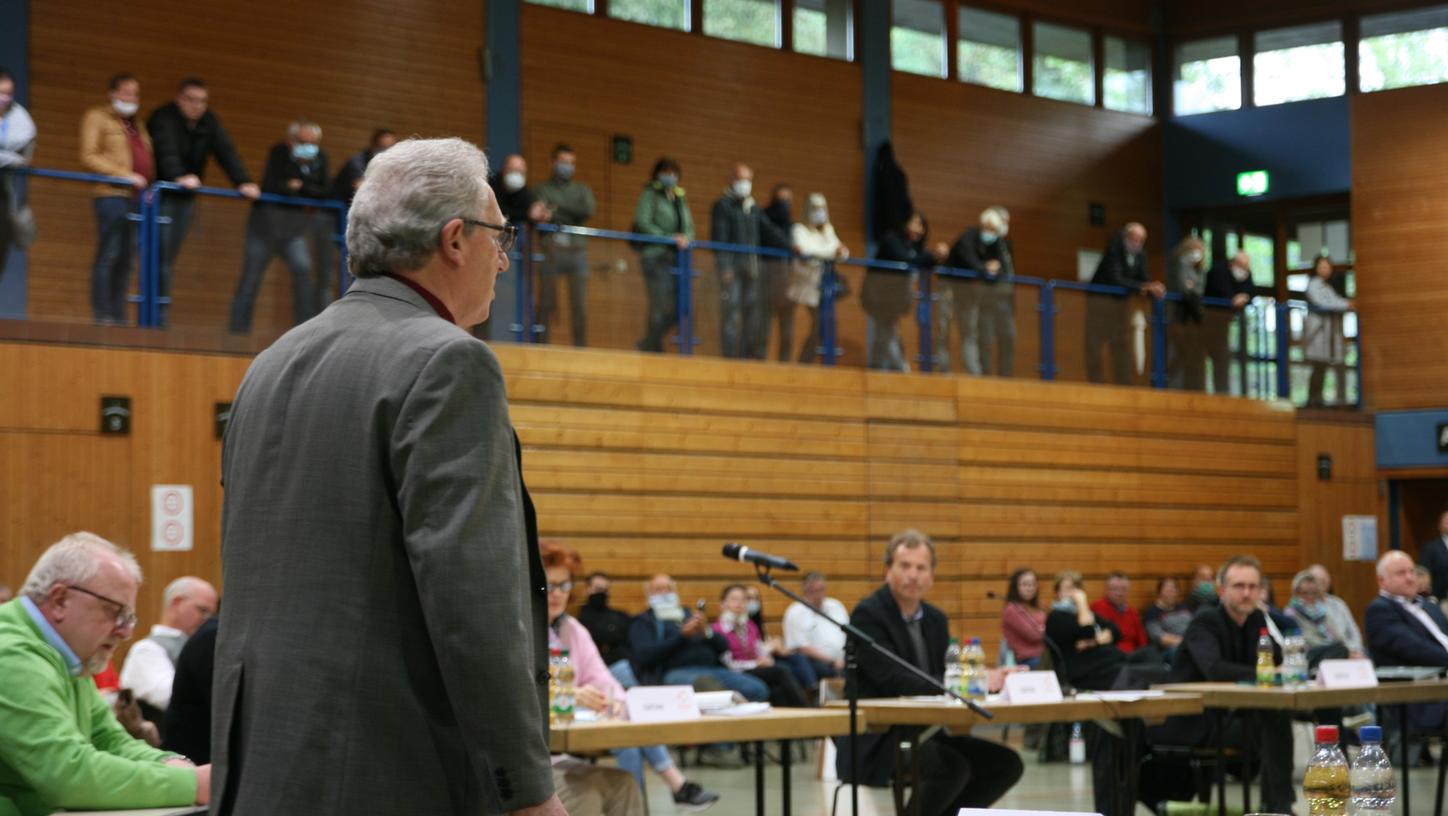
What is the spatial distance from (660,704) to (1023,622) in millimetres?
7298

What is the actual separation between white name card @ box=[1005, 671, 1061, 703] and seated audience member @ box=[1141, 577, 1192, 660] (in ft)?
27.0

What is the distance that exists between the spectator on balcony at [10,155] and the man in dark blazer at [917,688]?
17.9 feet

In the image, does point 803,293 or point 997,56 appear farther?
point 997,56

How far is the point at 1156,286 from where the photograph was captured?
16047 millimetres

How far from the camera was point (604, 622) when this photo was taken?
38.6 ft

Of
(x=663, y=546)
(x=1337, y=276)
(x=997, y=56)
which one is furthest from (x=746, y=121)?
(x=1337, y=276)

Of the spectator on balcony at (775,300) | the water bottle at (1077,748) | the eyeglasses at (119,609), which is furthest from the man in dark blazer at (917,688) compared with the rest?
the spectator on balcony at (775,300)

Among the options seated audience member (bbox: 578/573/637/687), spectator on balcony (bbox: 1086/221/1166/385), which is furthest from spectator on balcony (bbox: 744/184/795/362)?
spectator on balcony (bbox: 1086/221/1166/385)

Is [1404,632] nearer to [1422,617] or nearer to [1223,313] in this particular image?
[1422,617]

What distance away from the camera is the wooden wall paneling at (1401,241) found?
18812mm

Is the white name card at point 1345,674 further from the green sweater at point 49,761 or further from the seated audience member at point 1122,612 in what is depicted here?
the seated audience member at point 1122,612

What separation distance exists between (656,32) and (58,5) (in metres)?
5.45

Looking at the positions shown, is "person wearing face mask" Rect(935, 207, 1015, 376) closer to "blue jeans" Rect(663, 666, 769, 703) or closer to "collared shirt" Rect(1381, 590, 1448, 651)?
"blue jeans" Rect(663, 666, 769, 703)

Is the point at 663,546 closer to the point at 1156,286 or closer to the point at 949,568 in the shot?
the point at 949,568
